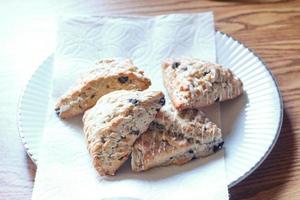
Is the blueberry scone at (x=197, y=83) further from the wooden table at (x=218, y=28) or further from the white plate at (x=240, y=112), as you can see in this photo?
the wooden table at (x=218, y=28)

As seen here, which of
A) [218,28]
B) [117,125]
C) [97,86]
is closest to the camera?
[117,125]

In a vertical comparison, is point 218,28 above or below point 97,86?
above

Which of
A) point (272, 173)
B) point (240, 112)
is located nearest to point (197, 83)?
point (240, 112)

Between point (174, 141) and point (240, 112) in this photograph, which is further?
point (240, 112)

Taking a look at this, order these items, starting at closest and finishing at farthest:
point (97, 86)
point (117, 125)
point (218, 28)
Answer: point (117, 125), point (97, 86), point (218, 28)

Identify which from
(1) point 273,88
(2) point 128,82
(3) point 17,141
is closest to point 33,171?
(3) point 17,141

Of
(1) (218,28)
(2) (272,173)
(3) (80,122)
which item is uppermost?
(1) (218,28)

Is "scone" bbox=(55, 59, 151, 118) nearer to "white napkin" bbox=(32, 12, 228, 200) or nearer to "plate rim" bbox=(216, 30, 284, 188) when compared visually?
"white napkin" bbox=(32, 12, 228, 200)

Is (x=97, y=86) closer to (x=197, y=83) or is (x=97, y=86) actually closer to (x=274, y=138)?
(x=197, y=83)

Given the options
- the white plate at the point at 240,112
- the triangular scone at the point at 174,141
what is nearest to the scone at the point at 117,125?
the triangular scone at the point at 174,141
